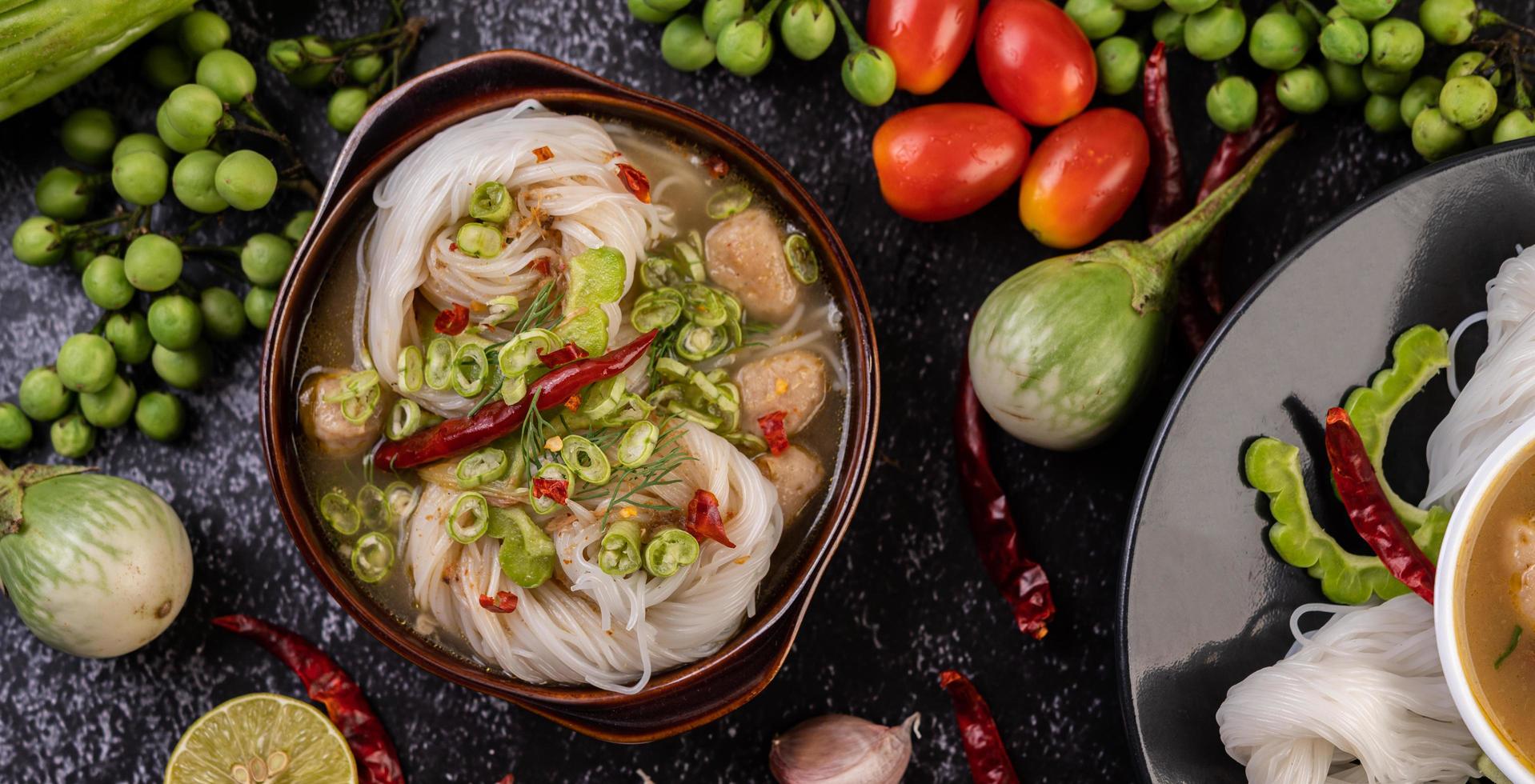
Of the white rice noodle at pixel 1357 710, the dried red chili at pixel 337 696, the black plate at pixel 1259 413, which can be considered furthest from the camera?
the dried red chili at pixel 337 696

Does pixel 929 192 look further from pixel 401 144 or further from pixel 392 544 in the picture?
pixel 392 544

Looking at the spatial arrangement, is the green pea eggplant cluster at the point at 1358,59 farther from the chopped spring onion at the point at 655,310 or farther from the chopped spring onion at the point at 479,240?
the chopped spring onion at the point at 479,240

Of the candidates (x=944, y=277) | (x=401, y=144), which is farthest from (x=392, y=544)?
(x=944, y=277)

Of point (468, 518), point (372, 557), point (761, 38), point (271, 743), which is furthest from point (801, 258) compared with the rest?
point (271, 743)

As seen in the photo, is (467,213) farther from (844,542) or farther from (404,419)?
(844,542)

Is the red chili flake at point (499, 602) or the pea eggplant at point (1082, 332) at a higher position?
the pea eggplant at point (1082, 332)

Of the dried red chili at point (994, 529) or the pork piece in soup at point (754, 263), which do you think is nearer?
the pork piece in soup at point (754, 263)

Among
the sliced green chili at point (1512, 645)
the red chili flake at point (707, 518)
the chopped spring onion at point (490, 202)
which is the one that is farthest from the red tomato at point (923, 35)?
the sliced green chili at point (1512, 645)
